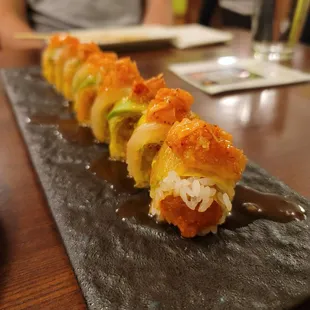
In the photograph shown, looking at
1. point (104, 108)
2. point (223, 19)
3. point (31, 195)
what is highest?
point (104, 108)

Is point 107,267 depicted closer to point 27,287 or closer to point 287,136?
point 27,287

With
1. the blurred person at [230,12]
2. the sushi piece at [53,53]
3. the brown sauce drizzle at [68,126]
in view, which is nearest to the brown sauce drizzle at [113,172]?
the brown sauce drizzle at [68,126]

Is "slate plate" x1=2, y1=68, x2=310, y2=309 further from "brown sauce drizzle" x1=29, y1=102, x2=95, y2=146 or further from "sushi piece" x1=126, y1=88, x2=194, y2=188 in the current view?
"brown sauce drizzle" x1=29, y1=102, x2=95, y2=146

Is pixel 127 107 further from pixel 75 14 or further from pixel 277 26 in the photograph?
pixel 75 14

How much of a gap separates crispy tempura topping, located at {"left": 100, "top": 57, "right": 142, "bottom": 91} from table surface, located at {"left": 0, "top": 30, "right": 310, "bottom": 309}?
1.11ft

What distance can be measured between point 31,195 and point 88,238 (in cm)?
25

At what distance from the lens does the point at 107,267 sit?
27.7 inches

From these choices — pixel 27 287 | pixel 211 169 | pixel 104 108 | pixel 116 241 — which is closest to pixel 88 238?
pixel 116 241

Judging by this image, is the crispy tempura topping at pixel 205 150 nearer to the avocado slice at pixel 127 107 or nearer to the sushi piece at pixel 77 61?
the avocado slice at pixel 127 107

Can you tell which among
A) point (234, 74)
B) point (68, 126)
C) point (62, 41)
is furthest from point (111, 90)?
point (234, 74)

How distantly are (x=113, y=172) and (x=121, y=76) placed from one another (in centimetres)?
29

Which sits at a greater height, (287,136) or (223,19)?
(287,136)

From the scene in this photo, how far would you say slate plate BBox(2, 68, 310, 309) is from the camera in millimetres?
633

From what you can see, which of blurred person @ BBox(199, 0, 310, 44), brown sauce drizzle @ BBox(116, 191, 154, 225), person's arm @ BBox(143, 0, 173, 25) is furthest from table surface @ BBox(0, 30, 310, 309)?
blurred person @ BBox(199, 0, 310, 44)
